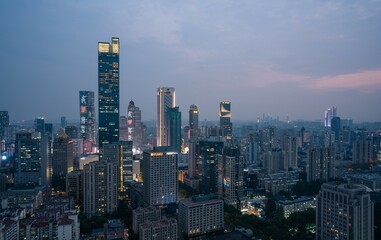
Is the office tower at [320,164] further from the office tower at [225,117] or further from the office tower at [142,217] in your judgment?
the office tower at [225,117]

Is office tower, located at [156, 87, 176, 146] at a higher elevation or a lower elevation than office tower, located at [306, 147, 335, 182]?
higher

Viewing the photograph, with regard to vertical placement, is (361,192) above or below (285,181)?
above

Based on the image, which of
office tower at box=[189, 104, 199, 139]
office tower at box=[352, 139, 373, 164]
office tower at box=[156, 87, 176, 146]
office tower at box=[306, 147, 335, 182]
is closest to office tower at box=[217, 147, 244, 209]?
office tower at box=[306, 147, 335, 182]

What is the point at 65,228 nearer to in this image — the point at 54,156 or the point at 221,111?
the point at 54,156

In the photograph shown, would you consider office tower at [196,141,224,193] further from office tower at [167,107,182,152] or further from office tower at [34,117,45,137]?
office tower at [34,117,45,137]

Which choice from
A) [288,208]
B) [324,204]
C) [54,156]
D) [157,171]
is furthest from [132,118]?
[324,204]

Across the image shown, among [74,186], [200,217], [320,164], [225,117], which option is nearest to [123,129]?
[225,117]

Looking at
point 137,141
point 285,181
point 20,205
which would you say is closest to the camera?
point 20,205

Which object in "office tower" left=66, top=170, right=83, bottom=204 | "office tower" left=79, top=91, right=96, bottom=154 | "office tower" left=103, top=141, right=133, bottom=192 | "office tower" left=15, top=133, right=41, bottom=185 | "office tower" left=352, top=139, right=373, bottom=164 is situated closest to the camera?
"office tower" left=66, top=170, right=83, bottom=204
